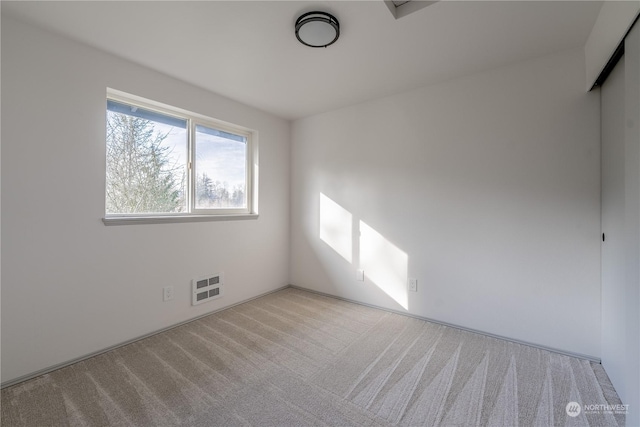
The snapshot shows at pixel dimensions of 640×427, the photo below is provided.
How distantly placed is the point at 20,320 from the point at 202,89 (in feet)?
7.67

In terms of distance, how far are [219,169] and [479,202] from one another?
273 centimetres

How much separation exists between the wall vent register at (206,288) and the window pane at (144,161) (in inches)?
30.0

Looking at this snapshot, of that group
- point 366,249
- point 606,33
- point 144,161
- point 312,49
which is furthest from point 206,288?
point 606,33

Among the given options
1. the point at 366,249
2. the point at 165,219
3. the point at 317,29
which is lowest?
the point at 366,249

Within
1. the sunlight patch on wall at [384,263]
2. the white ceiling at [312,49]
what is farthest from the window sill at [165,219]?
the sunlight patch on wall at [384,263]

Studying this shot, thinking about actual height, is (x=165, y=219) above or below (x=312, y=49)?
below

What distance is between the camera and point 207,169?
116 inches

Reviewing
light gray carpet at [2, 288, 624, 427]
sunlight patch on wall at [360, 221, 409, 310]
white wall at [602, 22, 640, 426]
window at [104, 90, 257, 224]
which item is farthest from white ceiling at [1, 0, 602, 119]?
light gray carpet at [2, 288, 624, 427]

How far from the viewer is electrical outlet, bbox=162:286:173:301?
8.10 feet

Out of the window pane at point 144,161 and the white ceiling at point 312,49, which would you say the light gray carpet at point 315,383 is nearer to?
the window pane at point 144,161

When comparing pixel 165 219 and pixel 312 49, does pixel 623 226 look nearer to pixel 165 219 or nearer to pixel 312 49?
pixel 312 49

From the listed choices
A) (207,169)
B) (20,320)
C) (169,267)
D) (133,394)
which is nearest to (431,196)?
(207,169)

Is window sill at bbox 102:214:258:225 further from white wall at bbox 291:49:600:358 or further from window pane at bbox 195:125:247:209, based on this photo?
white wall at bbox 291:49:600:358

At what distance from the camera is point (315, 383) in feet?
5.77
